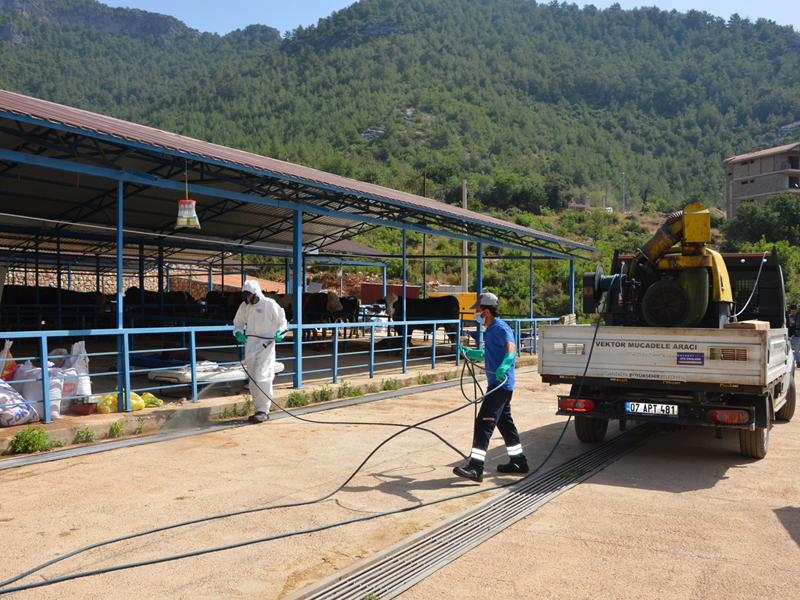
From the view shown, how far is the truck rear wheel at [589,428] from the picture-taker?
25.3 feet

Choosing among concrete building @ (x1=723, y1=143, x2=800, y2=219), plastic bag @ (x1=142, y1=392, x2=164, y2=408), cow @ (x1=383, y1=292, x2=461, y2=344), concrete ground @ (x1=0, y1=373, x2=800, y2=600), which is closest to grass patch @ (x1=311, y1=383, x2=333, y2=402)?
plastic bag @ (x1=142, y1=392, x2=164, y2=408)

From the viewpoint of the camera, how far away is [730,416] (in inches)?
253

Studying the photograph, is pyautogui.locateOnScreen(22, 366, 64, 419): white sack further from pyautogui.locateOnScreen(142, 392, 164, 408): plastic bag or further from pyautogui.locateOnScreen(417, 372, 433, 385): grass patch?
pyautogui.locateOnScreen(417, 372, 433, 385): grass patch

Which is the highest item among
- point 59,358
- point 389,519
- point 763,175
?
point 763,175

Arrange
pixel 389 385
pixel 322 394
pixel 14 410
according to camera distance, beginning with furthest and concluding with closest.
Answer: pixel 389 385, pixel 322 394, pixel 14 410

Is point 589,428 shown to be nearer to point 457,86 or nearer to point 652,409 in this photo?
point 652,409

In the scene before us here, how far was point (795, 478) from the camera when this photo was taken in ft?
20.7

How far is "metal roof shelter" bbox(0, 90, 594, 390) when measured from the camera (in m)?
8.22

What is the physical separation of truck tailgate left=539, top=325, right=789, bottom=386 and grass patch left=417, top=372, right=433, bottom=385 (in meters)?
5.66

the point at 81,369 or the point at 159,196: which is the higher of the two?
the point at 159,196

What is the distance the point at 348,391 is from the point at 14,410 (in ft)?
16.5

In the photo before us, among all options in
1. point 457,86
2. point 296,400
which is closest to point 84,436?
point 296,400

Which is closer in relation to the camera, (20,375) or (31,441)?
(31,441)

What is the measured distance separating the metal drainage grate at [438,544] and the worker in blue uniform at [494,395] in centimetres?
37
